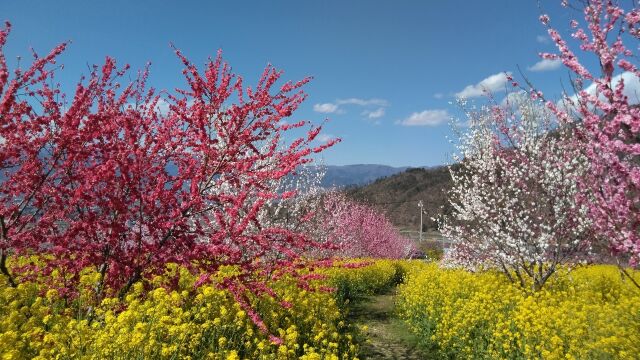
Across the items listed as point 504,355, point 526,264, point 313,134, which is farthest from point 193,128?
point 526,264

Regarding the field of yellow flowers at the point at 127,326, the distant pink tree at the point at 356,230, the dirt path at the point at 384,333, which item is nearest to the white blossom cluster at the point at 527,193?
the dirt path at the point at 384,333

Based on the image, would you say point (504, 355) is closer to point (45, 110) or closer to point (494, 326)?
point (494, 326)

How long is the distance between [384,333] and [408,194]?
10153 cm

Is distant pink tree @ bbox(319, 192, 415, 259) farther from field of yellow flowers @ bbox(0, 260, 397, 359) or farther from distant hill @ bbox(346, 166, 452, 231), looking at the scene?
distant hill @ bbox(346, 166, 452, 231)

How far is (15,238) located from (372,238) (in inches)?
1225

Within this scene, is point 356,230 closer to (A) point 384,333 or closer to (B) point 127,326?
(A) point 384,333

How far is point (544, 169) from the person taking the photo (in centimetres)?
1141

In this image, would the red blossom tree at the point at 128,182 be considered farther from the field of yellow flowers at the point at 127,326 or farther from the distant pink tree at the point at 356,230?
the distant pink tree at the point at 356,230

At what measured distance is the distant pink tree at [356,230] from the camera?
29469mm

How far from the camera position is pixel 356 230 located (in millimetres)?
33844

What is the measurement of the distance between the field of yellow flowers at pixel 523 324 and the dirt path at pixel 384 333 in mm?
436

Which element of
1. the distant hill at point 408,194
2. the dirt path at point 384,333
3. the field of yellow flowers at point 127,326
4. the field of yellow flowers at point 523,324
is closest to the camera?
the field of yellow flowers at point 127,326

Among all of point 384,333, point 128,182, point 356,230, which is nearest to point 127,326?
point 128,182

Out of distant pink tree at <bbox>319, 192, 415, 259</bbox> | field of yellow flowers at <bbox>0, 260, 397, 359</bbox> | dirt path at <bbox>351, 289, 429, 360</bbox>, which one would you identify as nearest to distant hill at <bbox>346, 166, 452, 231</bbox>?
distant pink tree at <bbox>319, 192, 415, 259</bbox>
